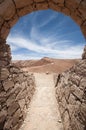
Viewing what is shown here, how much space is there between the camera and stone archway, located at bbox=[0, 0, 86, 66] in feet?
12.6

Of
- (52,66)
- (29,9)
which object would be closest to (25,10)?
(29,9)

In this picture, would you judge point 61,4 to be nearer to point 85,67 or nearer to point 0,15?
point 0,15

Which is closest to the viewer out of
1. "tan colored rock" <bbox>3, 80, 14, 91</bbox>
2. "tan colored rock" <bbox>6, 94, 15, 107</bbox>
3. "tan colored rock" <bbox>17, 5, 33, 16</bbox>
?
"tan colored rock" <bbox>17, 5, 33, 16</bbox>

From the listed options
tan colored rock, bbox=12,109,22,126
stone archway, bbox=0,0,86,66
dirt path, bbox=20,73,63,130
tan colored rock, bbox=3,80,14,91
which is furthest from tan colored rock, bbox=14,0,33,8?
dirt path, bbox=20,73,63,130

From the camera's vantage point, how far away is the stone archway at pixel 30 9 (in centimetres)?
383

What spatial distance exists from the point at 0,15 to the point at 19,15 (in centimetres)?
56

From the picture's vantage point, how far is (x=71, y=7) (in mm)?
3977

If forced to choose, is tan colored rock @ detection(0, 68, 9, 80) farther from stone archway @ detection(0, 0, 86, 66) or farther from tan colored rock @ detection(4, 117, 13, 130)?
tan colored rock @ detection(4, 117, 13, 130)

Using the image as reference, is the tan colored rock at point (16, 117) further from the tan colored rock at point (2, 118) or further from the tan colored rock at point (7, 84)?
the tan colored rock at point (7, 84)

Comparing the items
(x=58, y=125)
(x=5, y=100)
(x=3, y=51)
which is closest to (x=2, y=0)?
(x=3, y=51)

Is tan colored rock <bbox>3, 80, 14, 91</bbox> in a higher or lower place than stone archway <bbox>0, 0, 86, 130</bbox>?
lower

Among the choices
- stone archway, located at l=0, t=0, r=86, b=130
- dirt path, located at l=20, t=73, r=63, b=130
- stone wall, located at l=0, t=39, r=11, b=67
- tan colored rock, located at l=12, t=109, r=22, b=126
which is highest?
stone archway, located at l=0, t=0, r=86, b=130

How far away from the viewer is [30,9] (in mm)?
4203

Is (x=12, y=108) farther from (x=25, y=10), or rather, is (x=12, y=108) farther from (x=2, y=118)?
(x=25, y=10)
